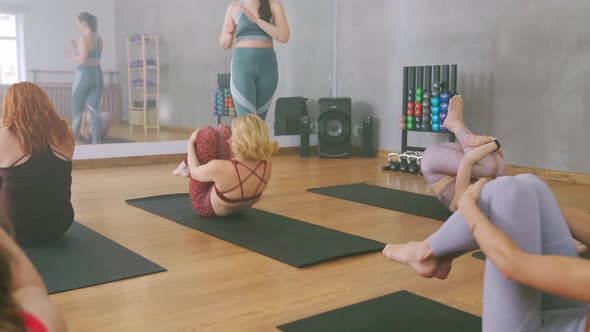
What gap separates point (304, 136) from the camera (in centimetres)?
618

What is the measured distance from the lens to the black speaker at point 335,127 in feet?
19.7

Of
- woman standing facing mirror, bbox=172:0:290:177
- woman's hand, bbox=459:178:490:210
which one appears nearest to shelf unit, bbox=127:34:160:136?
woman standing facing mirror, bbox=172:0:290:177

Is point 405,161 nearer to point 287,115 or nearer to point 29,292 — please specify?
point 287,115

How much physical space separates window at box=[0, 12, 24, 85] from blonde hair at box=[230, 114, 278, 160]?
267 cm

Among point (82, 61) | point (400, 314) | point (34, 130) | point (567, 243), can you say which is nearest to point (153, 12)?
point (82, 61)

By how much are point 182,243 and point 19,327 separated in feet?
6.97

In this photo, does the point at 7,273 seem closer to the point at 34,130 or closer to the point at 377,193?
the point at 34,130

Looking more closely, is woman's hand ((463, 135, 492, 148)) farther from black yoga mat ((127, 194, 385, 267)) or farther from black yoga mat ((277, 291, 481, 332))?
black yoga mat ((277, 291, 481, 332))

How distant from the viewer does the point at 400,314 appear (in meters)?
1.91

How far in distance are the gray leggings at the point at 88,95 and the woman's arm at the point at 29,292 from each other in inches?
177

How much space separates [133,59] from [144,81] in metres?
0.22

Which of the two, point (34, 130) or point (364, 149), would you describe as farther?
point (364, 149)

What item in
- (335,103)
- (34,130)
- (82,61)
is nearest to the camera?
(34,130)

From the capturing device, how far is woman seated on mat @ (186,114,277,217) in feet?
9.78
